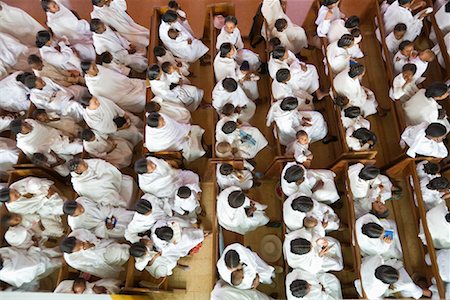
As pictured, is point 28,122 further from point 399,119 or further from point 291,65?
point 399,119

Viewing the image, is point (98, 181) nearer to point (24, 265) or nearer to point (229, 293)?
point (24, 265)

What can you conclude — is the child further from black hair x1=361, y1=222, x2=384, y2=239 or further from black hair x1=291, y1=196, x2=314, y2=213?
black hair x1=361, y1=222, x2=384, y2=239

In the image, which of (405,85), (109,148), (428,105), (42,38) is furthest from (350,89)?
(42,38)

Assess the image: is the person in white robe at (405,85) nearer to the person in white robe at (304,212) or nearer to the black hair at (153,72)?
the person in white robe at (304,212)

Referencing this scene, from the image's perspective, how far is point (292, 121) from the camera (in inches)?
146

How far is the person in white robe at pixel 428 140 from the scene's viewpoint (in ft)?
11.1

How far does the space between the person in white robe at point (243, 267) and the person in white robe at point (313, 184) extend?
0.66 meters

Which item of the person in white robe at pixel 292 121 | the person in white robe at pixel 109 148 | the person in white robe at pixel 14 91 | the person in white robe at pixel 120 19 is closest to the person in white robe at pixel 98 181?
the person in white robe at pixel 109 148

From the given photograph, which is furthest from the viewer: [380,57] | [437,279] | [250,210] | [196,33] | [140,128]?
[196,33]

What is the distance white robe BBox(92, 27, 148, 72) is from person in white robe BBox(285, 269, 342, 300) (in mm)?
2820

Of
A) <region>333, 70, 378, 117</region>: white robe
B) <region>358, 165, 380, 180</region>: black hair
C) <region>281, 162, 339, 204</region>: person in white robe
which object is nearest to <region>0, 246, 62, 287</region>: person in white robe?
<region>281, 162, 339, 204</region>: person in white robe

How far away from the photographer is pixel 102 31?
4078 millimetres

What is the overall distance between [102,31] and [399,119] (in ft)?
10.5

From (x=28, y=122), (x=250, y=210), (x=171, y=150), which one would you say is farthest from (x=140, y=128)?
(x=250, y=210)
